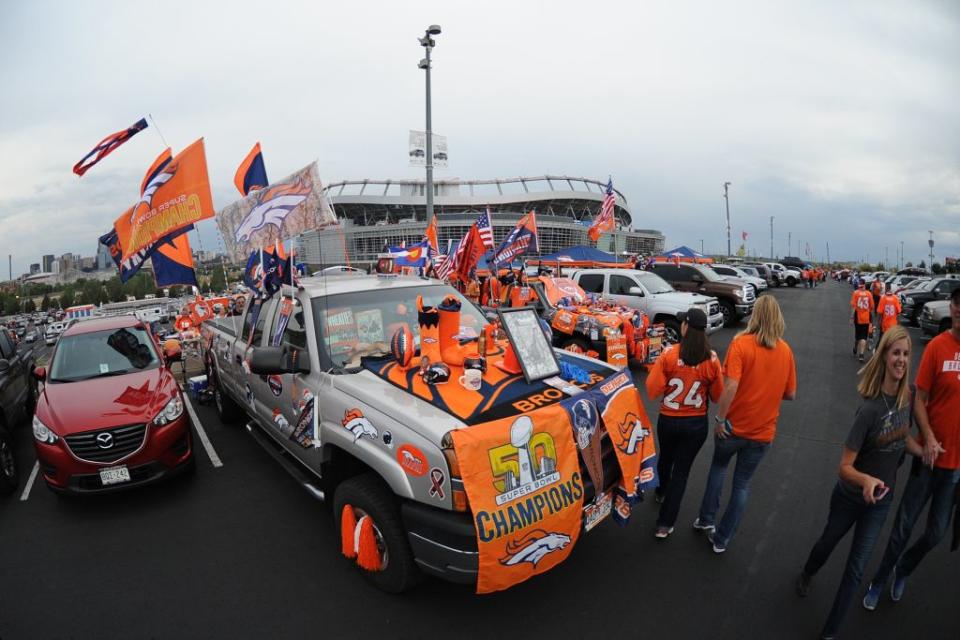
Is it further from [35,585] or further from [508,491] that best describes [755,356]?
[35,585]

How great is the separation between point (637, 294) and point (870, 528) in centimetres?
927

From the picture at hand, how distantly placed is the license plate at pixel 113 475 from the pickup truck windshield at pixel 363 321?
2412 millimetres

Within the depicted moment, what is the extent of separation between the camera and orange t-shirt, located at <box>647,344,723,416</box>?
3525 millimetres

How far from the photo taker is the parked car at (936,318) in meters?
11.6

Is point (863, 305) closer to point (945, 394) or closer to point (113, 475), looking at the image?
point (945, 394)

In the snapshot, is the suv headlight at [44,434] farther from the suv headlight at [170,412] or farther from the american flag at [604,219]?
the american flag at [604,219]

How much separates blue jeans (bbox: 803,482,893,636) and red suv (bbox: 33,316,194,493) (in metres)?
5.43

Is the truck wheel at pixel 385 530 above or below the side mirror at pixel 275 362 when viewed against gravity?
below

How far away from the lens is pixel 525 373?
10.8 ft

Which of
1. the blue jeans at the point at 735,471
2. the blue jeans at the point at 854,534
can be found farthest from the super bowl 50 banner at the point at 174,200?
the blue jeans at the point at 854,534

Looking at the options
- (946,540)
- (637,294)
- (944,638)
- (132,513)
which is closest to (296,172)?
(132,513)

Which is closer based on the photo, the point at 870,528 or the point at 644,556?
the point at 870,528

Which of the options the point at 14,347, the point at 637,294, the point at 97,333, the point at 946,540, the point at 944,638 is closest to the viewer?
the point at 944,638

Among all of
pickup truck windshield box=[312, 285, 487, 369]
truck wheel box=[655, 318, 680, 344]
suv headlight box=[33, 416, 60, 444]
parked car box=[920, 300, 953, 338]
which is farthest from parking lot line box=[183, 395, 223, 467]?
parked car box=[920, 300, 953, 338]
